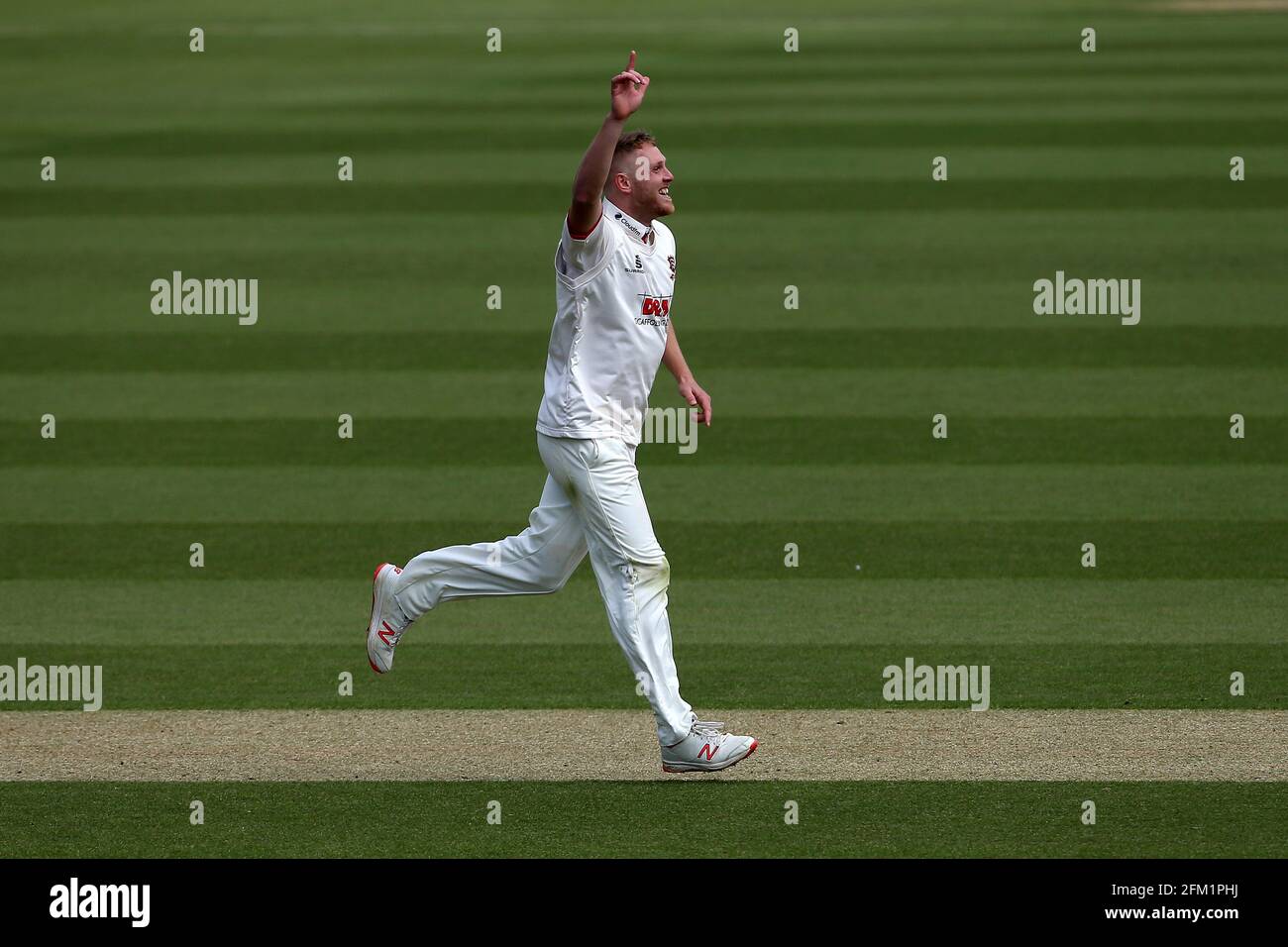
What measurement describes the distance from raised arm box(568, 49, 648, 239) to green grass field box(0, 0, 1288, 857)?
2144 millimetres

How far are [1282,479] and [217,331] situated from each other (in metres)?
9.11

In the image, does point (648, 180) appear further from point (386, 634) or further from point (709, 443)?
point (709, 443)

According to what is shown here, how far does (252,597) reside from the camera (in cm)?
1101

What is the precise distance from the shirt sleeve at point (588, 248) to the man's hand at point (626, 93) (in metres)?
0.48

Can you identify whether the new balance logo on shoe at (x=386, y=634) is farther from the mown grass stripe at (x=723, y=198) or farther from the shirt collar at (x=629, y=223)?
the mown grass stripe at (x=723, y=198)

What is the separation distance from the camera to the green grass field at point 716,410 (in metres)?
7.28

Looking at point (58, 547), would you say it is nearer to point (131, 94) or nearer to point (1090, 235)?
point (1090, 235)

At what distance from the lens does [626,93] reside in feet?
21.8

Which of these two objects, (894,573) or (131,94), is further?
(131,94)

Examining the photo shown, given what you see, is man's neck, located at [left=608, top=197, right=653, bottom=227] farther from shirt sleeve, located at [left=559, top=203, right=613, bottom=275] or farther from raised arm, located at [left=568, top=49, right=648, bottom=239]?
raised arm, located at [left=568, top=49, right=648, bottom=239]

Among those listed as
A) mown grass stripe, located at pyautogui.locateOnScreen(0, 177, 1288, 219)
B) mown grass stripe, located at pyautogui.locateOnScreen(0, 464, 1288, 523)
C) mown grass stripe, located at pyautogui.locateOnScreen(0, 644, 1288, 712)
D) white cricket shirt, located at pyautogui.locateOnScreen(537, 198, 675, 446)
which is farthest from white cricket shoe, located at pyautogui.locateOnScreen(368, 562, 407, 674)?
mown grass stripe, located at pyautogui.locateOnScreen(0, 177, 1288, 219)

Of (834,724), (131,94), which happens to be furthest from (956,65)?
(834,724)

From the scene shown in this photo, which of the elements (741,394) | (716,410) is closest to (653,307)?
(716,410)

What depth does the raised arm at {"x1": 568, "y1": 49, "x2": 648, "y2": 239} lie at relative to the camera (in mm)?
6578
